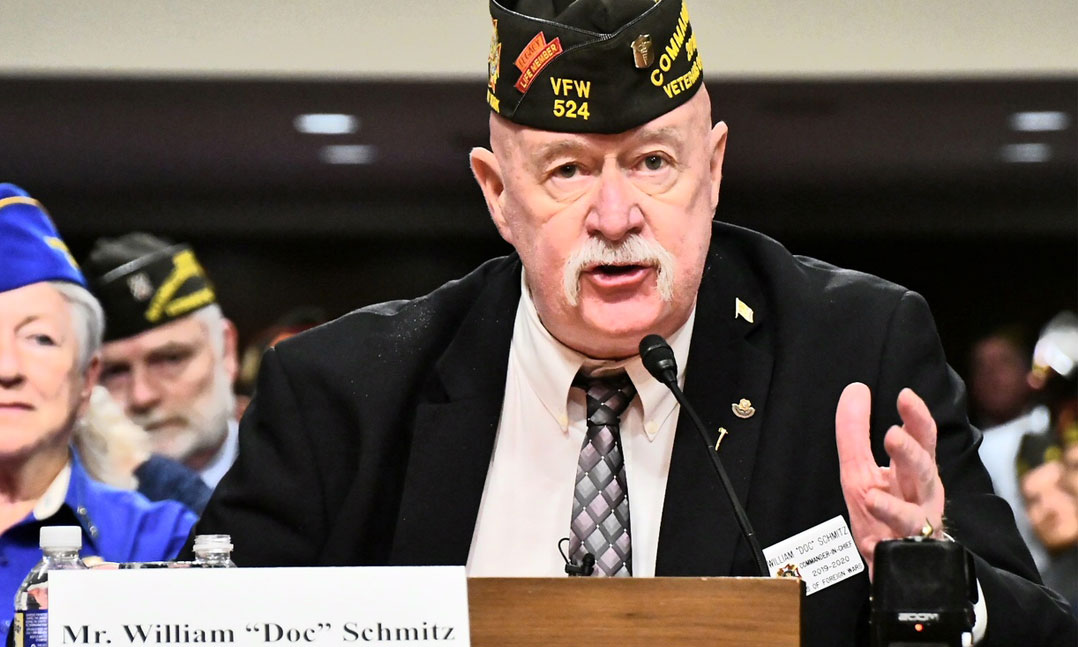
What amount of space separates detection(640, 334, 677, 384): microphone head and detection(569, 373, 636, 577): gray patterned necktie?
1.33 feet

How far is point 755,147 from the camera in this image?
360cm

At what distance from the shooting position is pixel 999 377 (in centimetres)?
355

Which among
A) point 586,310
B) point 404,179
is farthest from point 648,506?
point 404,179

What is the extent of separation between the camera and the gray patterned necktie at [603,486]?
2064 mm

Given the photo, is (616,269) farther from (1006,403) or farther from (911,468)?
(1006,403)

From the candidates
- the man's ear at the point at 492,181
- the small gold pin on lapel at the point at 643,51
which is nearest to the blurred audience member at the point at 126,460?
the man's ear at the point at 492,181

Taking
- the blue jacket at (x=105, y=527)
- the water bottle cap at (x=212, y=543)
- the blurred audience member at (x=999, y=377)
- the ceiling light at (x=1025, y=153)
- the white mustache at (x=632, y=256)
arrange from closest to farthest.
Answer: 1. the water bottle cap at (x=212, y=543)
2. the white mustache at (x=632, y=256)
3. the blue jacket at (x=105, y=527)
4. the blurred audience member at (x=999, y=377)
5. the ceiling light at (x=1025, y=153)

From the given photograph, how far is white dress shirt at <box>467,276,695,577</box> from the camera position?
2098mm

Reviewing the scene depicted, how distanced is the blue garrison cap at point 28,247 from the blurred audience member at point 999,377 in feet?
7.39

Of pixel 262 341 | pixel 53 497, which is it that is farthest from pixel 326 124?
→ pixel 53 497

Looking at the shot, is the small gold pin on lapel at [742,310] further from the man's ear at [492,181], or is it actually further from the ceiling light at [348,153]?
the ceiling light at [348,153]

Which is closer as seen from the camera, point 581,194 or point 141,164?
point 581,194

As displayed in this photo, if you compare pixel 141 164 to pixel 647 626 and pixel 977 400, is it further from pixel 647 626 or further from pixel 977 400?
pixel 647 626

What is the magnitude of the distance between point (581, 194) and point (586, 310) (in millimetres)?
173
